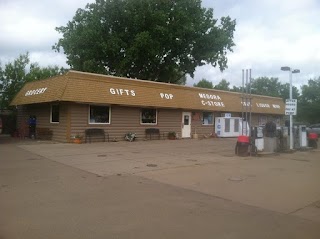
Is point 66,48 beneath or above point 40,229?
above

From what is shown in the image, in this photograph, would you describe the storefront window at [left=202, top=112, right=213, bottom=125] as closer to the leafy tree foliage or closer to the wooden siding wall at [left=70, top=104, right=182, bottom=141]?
the wooden siding wall at [left=70, top=104, right=182, bottom=141]

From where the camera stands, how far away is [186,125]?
27672 millimetres

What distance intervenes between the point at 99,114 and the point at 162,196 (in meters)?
14.7

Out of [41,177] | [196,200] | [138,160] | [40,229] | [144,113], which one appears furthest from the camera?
[144,113]

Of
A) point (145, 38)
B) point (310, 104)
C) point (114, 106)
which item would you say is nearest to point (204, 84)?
point (310, 104)

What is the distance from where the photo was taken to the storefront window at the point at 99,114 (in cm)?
2162

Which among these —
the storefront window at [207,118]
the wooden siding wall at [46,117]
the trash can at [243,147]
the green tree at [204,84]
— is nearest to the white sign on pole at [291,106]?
the trash can at [243,147]

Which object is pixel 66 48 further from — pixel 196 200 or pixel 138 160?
pixel 196 200

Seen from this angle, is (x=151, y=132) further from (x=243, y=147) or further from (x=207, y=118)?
(x=243, y=147)

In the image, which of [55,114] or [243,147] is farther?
[55,114]

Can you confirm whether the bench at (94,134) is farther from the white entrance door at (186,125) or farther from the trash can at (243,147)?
the trash can at (243,147)

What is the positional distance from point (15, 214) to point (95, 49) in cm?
2962

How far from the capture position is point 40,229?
554 centimetres

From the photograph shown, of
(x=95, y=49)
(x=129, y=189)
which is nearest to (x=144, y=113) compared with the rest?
(x=95, y=49)
